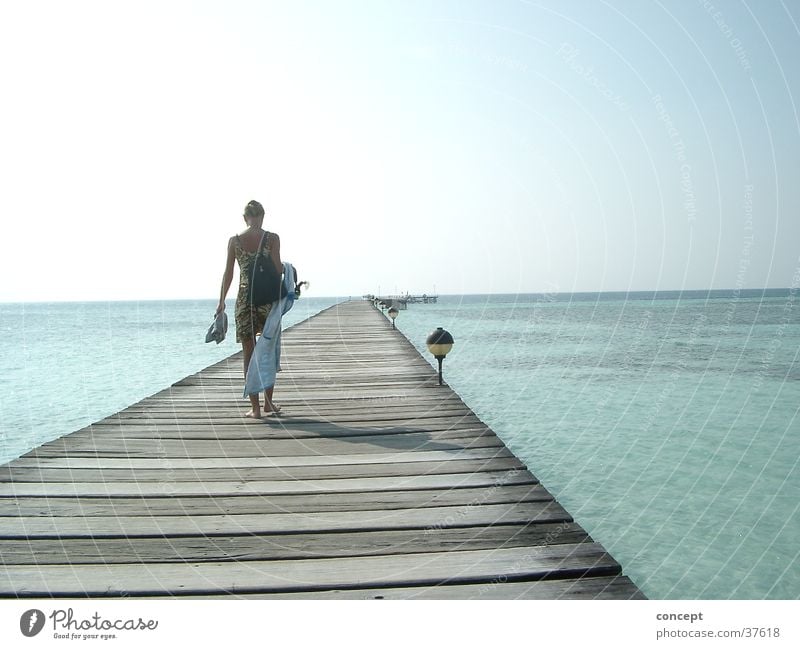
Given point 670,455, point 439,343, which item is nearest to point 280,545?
point 439,343

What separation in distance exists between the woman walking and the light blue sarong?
2.3 inches

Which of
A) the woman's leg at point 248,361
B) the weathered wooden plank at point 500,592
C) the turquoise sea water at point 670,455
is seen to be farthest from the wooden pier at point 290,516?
the turquoise sea water at point 670,455

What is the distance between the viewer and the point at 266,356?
4.28m

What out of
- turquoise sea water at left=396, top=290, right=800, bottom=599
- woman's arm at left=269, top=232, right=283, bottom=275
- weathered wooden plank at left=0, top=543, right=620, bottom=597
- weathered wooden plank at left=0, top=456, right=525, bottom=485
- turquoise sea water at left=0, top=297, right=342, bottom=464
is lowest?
turquoise sea water at left=0, top=297, right=342, bottom=464

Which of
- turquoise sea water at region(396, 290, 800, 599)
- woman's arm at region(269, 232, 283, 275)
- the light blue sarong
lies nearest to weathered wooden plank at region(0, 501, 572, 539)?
the light blue sarong

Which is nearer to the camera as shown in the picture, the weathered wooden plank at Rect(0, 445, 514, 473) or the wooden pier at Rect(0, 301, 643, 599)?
the wooden pier at Rect(0, 301, 643, 599)

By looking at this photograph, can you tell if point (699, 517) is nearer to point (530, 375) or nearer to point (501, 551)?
point (501, 551)

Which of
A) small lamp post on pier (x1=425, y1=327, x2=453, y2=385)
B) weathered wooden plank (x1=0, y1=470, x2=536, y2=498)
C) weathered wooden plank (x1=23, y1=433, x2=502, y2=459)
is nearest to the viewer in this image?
weathered wooden plank (x1=0, y1=470, x2=536, y2=498)

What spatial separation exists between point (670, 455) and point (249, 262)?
6919 mm

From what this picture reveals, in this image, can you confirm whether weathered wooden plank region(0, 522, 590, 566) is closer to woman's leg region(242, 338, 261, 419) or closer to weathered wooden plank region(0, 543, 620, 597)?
weathered wooden plank region(0, 543, 620, 597)

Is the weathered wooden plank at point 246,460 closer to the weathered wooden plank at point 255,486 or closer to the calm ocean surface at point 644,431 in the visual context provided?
the weathered wooden plank at point 255,486

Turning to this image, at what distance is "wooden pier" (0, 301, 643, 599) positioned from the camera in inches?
73.4

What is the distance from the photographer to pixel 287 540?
2.18 meters

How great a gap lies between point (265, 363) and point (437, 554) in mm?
2556
